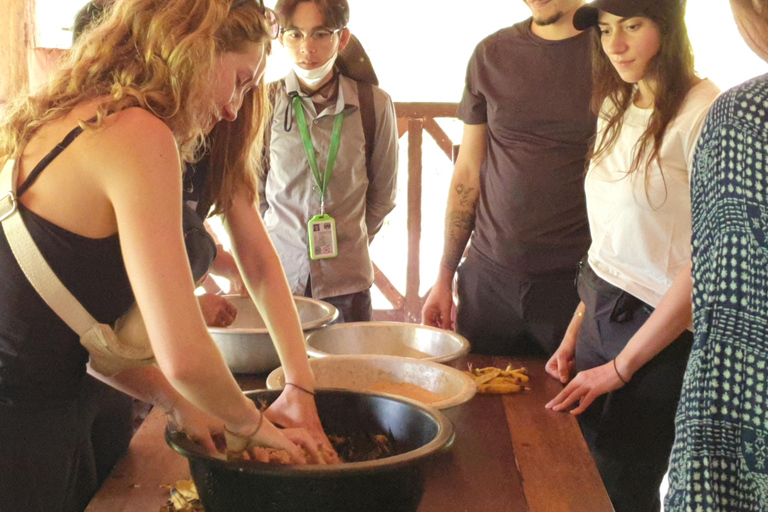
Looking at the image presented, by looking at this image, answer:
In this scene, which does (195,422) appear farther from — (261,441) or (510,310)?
(510,310)

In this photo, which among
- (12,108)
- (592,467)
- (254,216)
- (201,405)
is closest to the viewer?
(201,405)

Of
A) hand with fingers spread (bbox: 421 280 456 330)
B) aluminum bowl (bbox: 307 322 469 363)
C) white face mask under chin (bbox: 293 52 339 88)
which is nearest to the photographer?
aluminum bowl (bbox: 307 322 469 363)

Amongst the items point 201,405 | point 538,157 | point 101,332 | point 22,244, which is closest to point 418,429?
point 201,405

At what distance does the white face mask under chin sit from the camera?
2.38 metres

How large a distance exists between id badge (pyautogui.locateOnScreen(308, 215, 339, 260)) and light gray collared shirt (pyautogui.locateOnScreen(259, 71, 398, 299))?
0.03 meters

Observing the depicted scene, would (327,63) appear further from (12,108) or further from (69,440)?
(69,440)

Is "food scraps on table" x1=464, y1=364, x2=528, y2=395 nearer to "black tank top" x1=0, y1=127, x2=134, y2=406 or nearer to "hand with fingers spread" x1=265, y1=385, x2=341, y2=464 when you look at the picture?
"hand with fingers spread" x1=265, y1=385, x2=341, y2=464

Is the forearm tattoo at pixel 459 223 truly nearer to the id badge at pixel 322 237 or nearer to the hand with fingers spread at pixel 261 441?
the id badge at pixel 322 237

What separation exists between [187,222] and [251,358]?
1.29 feet

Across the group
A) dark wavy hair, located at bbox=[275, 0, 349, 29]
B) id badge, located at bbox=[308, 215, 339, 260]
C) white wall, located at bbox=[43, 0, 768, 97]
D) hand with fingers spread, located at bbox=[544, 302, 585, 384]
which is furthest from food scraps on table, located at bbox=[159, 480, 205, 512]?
white wall, located at bbox=[43, 0, 768, 97]

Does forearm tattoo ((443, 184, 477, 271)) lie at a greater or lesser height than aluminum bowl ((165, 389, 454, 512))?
lesser

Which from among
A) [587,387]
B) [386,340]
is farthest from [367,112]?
[587,387]

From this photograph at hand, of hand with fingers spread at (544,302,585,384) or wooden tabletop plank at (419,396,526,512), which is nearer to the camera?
wooden tabletop plank at (419,396,526,512)

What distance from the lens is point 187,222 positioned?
131 cm
